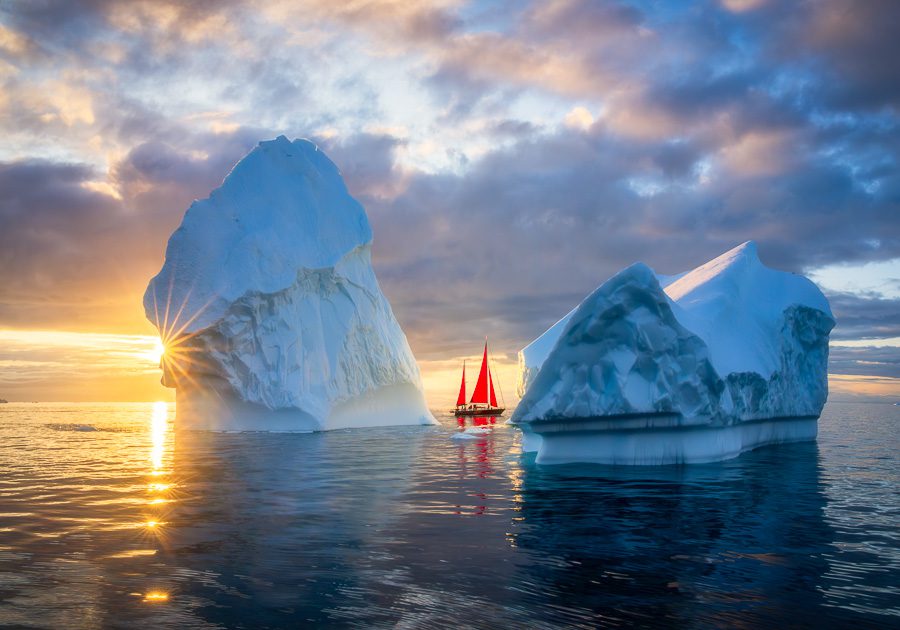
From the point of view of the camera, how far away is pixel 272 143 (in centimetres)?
4031

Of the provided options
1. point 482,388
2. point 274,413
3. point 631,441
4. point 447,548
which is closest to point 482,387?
point 482,388

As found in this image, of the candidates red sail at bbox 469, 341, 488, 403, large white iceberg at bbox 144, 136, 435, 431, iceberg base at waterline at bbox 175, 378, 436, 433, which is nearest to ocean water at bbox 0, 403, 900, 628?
large white iceberg at bbox 144, 136, 435, 431

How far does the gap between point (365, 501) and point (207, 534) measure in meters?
3.89

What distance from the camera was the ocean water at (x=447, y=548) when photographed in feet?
23.2

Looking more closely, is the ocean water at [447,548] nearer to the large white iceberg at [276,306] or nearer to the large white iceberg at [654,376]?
the large white iceberg at [654,376]

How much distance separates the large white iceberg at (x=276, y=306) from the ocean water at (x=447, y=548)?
16.1m

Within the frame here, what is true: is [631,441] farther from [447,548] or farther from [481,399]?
[481,399]

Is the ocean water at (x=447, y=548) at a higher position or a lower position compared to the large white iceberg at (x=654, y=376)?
lower

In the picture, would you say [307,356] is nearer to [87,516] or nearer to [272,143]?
[272,143]

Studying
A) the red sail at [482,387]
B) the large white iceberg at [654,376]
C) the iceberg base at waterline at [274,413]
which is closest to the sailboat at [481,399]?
the red sail at [482,387]

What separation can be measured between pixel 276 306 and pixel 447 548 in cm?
2782

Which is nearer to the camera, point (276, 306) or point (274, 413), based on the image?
point (276, 306)

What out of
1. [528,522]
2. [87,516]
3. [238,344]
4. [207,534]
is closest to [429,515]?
[528,522]

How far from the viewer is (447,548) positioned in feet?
32.0
